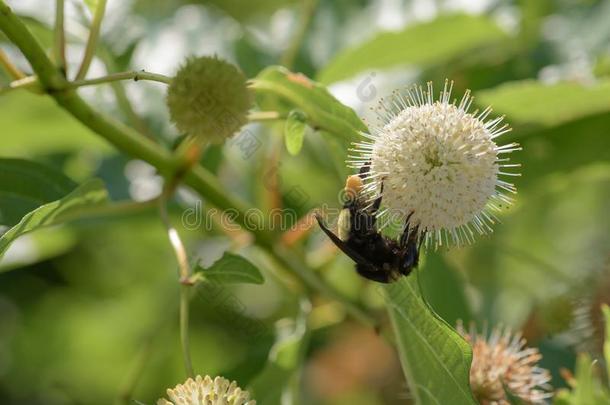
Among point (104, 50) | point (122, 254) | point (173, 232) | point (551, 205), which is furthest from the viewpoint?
point (122, 254)

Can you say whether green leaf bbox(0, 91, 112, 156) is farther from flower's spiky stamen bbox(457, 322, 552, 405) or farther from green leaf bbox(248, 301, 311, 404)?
flower's spiky stamen bbox(457, 322, 552, 405)

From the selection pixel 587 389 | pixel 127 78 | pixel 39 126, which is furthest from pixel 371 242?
pixel 39 126

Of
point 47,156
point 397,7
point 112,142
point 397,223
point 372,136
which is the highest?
point 397,7

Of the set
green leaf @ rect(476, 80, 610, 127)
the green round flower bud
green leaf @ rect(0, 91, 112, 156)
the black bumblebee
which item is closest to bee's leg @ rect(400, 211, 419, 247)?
the black bumblebee

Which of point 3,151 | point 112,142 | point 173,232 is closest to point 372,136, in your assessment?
point 173,232

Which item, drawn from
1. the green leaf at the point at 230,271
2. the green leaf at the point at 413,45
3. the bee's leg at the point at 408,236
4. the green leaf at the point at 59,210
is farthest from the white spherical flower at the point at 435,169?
the green leaf at the point at 413,45

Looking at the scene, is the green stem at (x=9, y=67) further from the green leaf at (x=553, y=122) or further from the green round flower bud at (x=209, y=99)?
the green leaf at (x=553, y=122)

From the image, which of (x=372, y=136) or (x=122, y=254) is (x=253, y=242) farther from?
(x=122, y=254)
